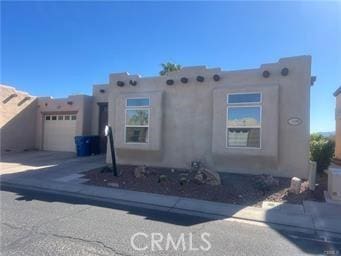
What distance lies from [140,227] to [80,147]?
1171 cm

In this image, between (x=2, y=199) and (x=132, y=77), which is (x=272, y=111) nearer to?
(x=132, y=77)

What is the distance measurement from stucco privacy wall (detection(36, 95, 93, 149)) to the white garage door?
0.34 metres

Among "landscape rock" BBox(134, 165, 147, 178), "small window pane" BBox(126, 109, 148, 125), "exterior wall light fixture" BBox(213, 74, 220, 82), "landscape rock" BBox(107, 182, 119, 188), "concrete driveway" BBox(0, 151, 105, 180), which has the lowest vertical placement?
"landscape rock" BBox(107, 182, 119, 188)

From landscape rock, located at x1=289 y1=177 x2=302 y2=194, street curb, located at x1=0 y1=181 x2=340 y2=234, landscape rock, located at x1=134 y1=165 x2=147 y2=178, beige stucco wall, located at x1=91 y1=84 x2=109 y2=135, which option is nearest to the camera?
street curb, located at x1=0 y1=181 x2=340 y2=234

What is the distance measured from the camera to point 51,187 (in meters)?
9.20

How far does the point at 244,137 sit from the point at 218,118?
4.11 feet

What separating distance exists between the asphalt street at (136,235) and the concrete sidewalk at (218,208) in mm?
401

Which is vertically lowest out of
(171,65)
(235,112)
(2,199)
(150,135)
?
(2,199)

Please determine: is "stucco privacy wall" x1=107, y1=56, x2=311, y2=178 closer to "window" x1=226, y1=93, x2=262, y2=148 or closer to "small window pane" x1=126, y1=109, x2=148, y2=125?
"window" x1=226, y1=93, x2=262, y2=148

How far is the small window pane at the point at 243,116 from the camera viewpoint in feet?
35.1

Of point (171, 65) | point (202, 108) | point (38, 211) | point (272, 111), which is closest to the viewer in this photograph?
point (38, 211)

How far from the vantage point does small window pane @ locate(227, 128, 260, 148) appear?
10711 mm

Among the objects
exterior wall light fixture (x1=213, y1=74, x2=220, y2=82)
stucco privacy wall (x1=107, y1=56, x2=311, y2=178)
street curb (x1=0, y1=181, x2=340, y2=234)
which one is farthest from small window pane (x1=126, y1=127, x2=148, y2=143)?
street curb (x1=0, y1=181, x2=340, y2=234)

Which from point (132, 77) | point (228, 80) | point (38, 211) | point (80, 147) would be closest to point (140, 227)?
point (38, 211)
